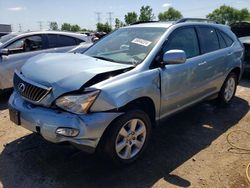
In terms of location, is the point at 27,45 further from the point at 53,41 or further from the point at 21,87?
the point at 21,87

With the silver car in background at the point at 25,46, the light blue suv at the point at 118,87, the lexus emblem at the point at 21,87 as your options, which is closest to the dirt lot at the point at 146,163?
the light blue suv at the point at 118,87

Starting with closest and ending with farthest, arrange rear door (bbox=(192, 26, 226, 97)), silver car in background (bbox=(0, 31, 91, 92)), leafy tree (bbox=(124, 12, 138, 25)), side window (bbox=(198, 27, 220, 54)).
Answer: rear door (bbox=(192, 26, 226, 97)) → side window (bbox=(198, 27, 220, 54)) → silver car in background (bbox=(0, 31, 91, 92)) → leafy tree (bbox=(124, 12, 138, 25))

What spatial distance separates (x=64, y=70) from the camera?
3564 millimetres

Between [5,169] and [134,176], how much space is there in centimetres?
152

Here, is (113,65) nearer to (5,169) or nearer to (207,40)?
(5,169)

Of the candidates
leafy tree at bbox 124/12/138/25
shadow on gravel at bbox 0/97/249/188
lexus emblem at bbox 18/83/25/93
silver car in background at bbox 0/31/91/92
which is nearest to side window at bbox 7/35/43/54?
silver car in background at bbox 0/31/91/92

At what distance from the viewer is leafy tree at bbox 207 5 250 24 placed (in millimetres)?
107812

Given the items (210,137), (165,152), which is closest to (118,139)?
(165,152)

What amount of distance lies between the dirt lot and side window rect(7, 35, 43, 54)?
2436 mm

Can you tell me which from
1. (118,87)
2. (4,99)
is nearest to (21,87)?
(118,87)

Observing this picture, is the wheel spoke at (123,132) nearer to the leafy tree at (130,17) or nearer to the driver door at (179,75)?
the driver door at (179,75)

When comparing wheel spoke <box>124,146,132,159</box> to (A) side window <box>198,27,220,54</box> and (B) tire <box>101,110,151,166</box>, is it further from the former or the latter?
(A) side window <box>198,27,220,54</box>

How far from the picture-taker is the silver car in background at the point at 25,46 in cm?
655

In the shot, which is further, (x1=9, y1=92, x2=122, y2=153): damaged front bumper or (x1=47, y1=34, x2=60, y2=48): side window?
(x1=47, y1=34, x2=60, y2=48): side window
